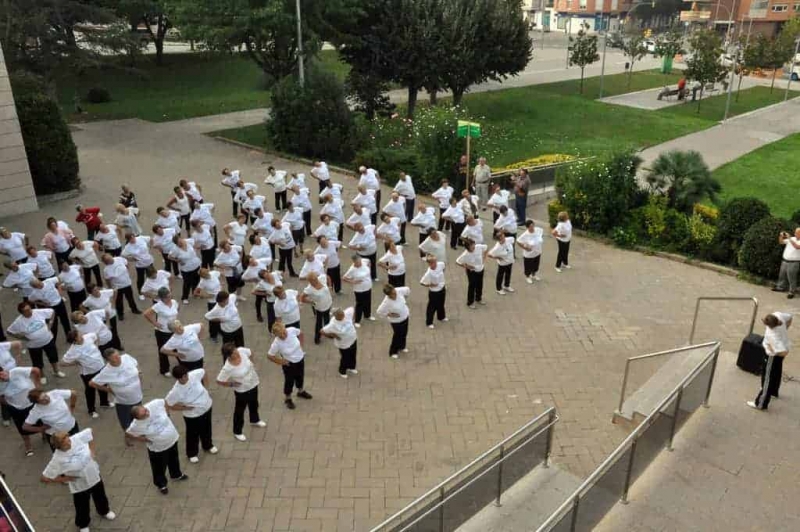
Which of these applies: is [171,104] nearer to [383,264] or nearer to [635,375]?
[383,264]

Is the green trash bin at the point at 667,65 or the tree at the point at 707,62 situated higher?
the tree at the point at 707,62

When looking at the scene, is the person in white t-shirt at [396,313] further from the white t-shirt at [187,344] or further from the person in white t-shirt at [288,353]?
the white t-shirt at [187,344]

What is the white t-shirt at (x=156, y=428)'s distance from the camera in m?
7.24

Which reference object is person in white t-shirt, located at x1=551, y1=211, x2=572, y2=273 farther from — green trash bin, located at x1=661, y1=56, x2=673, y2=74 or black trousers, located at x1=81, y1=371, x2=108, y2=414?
green trash bin, located at x1=661, y1=56, x2=673, y2=74

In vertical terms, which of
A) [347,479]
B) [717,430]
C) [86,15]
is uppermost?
[86,15]

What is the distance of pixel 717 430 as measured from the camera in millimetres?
8055

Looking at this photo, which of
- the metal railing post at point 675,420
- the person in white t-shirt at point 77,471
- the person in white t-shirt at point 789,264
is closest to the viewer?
the person in white t-shirt at point 77,471

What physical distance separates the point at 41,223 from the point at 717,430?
16.1 m

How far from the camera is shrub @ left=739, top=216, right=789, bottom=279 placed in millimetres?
13055

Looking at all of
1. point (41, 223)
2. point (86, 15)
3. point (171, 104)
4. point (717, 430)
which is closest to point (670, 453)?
point (717, 430)

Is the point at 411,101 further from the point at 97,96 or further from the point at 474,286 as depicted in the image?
the point at 474,286

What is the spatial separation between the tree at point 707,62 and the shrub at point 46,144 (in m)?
28.0

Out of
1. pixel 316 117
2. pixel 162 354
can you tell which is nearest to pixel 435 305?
pixel 162 354

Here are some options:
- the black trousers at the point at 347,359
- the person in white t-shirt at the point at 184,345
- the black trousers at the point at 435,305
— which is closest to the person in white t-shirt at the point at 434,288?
the black trousers at the point at 435,305
